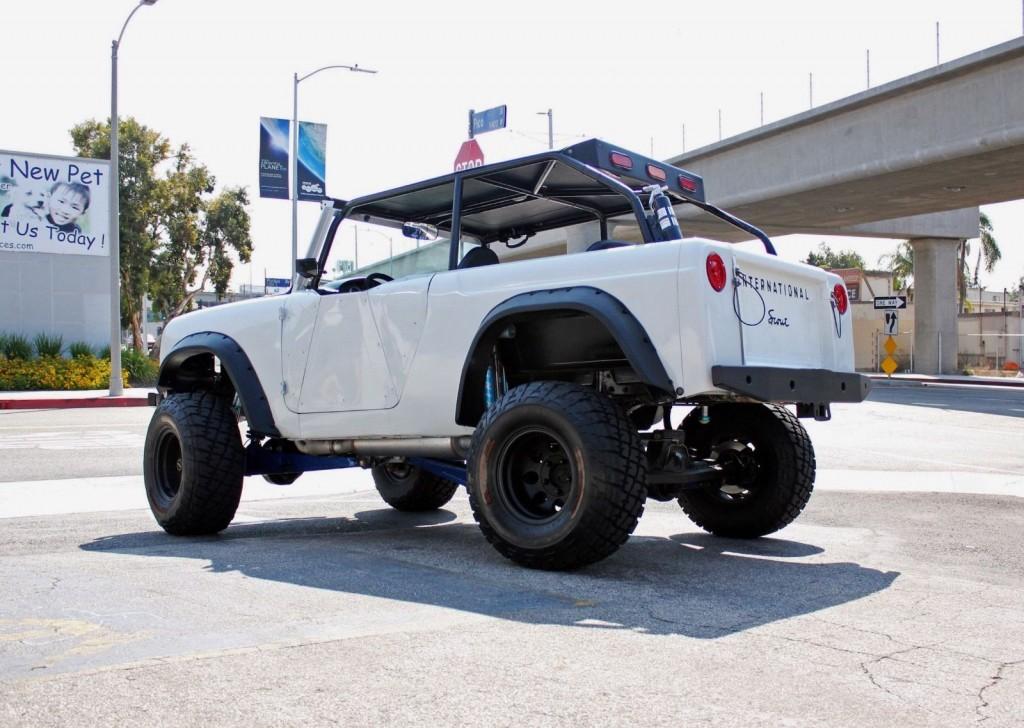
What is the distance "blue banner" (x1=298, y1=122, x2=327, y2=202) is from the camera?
29719 millimetres

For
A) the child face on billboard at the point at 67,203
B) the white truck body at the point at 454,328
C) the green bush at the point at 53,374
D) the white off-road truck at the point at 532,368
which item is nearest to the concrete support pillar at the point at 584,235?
the white off-road truck at the point at 532,368

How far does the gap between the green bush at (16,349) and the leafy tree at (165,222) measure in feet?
51.8

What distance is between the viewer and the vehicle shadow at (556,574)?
4.27 metres

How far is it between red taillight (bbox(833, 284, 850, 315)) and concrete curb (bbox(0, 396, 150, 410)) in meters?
18.5

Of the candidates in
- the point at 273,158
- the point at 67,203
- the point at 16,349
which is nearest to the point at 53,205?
the point at 67,203

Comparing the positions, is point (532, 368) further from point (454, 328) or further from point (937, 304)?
point (937, 304)

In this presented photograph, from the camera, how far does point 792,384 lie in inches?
203

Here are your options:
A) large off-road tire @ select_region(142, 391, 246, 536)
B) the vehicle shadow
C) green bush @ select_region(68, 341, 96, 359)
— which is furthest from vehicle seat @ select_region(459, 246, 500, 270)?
green bush @ select_region(68, 341, 96, 359)

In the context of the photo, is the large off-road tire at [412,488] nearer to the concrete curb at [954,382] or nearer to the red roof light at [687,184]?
the red roof light at [687,184]

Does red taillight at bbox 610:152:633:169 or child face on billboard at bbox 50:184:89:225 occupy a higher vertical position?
child face on billboard at bbox 50:184:89:225

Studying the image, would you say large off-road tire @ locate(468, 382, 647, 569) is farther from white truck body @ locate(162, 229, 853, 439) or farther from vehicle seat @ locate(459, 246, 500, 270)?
vehicle seat @ locate(459, 246, 500, 270)

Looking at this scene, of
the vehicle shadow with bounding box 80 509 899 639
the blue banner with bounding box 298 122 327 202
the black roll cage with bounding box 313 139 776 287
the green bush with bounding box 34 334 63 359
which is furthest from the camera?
the blue banner with bounding box 298 122 327 202

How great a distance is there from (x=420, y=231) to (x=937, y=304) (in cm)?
3769

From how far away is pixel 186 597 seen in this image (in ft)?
15.0
